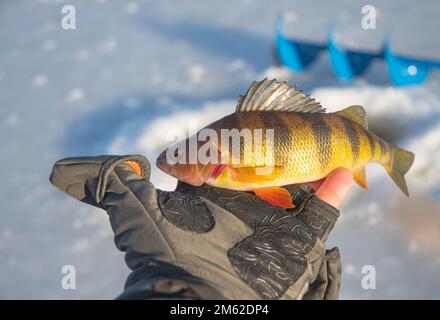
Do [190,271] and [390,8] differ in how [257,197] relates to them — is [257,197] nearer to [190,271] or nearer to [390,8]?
[190,271]

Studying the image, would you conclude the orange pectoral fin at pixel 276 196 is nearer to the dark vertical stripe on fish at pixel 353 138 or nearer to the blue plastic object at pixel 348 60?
the dark vertical stripe on fish at pixel 353 138

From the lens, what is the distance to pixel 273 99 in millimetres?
1774

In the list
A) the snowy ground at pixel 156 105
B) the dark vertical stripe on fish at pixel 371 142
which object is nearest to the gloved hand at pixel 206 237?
the dark vertical stripe on fish at pixel 371 142

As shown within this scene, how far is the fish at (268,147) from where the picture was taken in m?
1.69

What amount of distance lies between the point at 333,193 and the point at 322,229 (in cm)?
18

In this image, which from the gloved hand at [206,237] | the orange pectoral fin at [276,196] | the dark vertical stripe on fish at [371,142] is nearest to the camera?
the gloved hand at [206,237]

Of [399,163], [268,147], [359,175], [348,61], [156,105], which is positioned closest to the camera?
[268,147]

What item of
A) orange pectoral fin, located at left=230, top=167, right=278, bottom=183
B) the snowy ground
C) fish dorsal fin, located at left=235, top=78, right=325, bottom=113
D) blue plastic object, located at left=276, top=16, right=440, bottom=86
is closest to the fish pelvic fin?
fish dorsal fin, located at left=235, top=78, right=325, bottom=113

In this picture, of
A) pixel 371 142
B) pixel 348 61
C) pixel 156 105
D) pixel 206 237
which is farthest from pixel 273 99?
pixel 348 61

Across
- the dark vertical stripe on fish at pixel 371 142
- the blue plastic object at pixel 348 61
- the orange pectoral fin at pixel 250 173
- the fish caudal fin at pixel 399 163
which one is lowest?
the orange pectoral fin at pixel 250 173

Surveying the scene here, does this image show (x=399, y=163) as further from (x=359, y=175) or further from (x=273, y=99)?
(x=273, y=99)

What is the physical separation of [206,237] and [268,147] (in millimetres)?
420

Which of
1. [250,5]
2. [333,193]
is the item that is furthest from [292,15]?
[333,193]

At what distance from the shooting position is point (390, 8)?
14.3 ft
